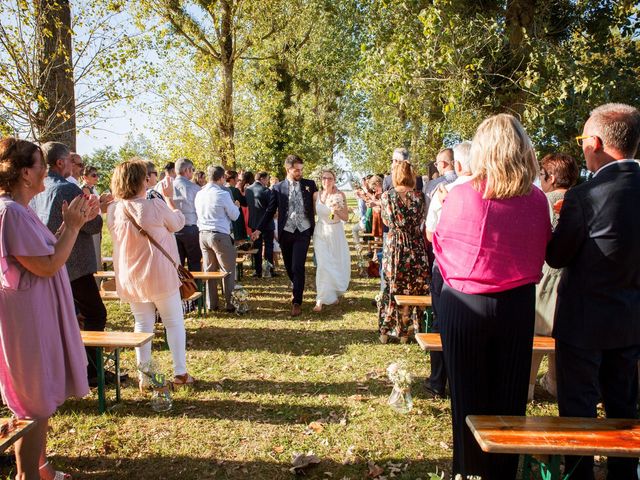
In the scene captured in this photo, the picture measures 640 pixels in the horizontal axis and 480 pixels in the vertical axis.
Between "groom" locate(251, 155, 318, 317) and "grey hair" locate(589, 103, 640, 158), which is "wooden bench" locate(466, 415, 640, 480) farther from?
"groom" locate(251, 155, 318, 317)

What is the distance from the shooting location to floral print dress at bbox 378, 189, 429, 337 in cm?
611

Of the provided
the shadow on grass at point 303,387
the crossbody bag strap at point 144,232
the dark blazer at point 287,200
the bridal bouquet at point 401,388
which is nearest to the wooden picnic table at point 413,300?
the shadow on grass at point 303,387

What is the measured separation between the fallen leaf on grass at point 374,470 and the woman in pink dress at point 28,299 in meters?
2.23

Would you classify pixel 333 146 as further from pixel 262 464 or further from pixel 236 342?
pixel 262 464

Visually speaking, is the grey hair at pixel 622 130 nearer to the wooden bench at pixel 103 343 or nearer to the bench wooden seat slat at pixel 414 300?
the bench wooden seat slat at pixel 414 300

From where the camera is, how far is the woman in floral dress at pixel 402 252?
606 cm

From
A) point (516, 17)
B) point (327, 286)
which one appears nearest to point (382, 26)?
point (516, 17)

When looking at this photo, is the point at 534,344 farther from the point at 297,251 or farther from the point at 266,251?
the point at 266,251

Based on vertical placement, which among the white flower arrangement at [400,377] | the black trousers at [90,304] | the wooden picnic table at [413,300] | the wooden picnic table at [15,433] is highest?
the black trousers at [90,304]

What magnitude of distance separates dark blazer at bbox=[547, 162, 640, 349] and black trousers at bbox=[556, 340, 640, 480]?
3.9 inches

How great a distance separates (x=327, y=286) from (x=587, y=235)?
6.24m

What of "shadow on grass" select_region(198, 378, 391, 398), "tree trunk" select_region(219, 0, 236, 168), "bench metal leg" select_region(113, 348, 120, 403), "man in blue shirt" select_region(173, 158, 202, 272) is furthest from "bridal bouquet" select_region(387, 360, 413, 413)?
"tree trunk" select_region(219, 0, 236, 168)

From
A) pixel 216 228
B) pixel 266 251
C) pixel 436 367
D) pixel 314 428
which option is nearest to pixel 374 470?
pixel 314 428

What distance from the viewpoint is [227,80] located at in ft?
59.5
